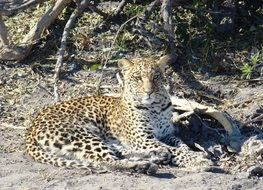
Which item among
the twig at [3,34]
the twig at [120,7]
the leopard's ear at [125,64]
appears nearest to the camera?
the leopard's ear at [125,64]

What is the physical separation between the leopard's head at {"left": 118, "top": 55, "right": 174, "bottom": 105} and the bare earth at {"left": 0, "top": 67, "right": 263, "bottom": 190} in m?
0.88

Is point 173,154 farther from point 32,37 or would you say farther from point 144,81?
point 32,37

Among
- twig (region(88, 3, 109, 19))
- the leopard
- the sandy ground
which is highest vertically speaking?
twig (region(88, 3, 109, 19))

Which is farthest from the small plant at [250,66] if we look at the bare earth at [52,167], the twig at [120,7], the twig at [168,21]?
the twig at [120,7]

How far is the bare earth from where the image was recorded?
280 inches

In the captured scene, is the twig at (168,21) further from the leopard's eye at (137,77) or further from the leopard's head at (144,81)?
the leopard's eye at (137,77)

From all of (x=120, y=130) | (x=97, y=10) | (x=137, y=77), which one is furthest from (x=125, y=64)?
(x=97, y=10)

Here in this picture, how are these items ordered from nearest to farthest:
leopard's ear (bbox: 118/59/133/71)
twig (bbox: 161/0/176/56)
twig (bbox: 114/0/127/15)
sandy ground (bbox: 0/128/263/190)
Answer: sandy ground (bbox: 0/128/263/190), leopard's ear (bbox: 118/59/133/71), twig (bbox: 161/0/176/56), twig (bbox: 114/0/127/15)

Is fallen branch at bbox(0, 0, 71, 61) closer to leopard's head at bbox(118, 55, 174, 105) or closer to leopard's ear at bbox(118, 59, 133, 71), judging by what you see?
leopard's ear at bbox(118, 59, 133, 71)

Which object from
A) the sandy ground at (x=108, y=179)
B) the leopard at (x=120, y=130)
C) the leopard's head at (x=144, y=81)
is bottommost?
the sandy ground at (x=108, y=179)

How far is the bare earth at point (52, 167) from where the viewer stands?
A: 7.11m

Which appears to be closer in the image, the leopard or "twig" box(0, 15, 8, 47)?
the leopard

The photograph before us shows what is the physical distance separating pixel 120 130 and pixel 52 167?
110 cm

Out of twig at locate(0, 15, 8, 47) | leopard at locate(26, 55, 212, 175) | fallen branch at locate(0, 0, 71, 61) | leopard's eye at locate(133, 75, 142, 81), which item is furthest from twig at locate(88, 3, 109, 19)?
leopard's eye at locate(133, 75, 142, 81)
